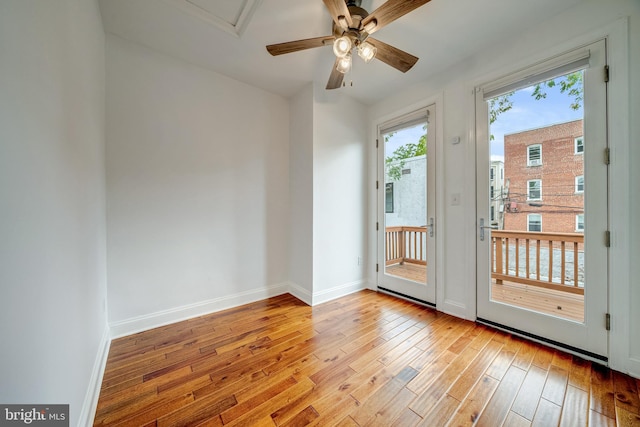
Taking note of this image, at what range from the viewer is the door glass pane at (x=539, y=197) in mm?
1801

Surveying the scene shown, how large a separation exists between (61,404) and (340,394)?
134 cm

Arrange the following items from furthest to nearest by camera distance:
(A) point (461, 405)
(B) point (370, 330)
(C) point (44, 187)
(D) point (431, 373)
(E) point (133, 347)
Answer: (B) point (370, 330), (E) point (133, 347), (D) point (431, 373), (A) point (461, 405), (C) point (44, 187)

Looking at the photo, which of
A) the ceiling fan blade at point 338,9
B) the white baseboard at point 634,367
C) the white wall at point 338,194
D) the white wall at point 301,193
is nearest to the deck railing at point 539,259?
the white baseboard at point 634,367

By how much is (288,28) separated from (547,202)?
2664 mm

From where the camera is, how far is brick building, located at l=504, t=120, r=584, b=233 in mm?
1788

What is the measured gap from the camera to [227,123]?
2.66m

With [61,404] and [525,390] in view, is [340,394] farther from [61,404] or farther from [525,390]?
[61,404]

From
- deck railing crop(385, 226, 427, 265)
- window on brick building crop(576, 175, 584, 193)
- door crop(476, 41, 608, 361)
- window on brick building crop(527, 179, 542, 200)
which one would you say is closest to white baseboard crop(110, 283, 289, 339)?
deck railing crop(385, 226, 427, 265)

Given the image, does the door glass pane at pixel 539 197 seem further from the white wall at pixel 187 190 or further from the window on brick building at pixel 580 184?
the white wall at pixel 187 190

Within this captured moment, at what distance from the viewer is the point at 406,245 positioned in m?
2.98

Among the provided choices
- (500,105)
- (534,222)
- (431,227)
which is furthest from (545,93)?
(431,227)

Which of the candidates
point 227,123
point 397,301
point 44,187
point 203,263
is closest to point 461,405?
point 397,301

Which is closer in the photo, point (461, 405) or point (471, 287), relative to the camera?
point (461, 405)

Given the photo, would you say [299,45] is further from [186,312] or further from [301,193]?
[186,312]
